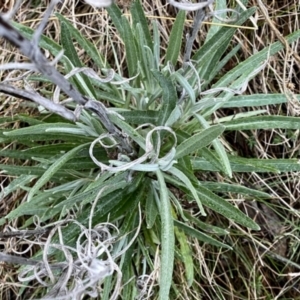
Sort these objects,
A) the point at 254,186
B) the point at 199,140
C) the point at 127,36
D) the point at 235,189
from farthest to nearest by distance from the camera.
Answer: the point at 254,186
the point at 235,189
the point at 127,36
the point at 199,140

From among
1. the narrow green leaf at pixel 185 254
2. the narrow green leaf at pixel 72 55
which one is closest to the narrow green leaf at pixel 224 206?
the narrow green leaf at pixel 185 254

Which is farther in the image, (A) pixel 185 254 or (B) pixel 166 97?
(A) pixel 185 254

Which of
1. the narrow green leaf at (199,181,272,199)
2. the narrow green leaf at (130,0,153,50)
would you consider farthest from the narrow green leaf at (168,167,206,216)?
the narrow green leaf at (130,0,153,50)

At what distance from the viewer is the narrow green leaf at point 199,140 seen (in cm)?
84

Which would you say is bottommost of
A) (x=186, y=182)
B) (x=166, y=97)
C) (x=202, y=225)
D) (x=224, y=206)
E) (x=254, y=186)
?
(x=254, y=186)

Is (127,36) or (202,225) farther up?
(127,36)

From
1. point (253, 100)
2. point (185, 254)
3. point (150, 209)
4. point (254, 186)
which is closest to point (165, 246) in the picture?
point (150, 209)

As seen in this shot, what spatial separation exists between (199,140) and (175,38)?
0.74 ft

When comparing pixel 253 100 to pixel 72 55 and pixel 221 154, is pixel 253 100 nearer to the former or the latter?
pixel 221 154

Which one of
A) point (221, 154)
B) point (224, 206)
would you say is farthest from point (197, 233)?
point (221, 154)

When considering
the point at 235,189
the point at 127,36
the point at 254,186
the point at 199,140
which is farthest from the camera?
the point at 254,186

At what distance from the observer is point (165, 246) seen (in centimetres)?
93

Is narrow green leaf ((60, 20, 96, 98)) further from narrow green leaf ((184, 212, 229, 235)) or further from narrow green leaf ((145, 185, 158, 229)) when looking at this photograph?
narrow green leaf ((184, 212, 229, 235))

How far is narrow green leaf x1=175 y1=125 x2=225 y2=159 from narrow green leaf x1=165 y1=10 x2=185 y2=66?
0.19 m
